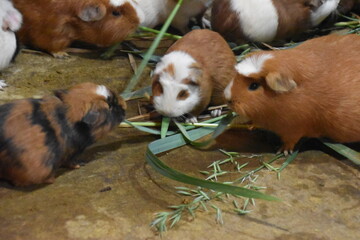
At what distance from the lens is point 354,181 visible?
2.42 m

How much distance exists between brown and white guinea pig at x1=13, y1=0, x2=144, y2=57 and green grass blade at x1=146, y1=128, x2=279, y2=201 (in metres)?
0.99

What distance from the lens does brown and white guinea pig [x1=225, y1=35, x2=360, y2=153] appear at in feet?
7.86

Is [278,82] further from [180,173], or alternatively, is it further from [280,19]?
[280,19]

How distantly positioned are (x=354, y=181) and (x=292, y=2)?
5.19 feet

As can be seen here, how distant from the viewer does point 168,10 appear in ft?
12.1

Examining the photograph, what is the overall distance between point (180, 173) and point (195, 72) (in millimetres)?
753

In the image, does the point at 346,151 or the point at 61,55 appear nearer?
the point at 346,151

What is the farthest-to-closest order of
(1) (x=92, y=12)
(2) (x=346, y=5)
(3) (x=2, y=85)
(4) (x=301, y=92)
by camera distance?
(2) (x=346, y=5) < (1) (x=92, y=12) < (3) (x=2, y=85) < (4) (x=301, y=92)

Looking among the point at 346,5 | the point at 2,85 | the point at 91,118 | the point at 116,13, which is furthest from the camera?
the point at 346,5

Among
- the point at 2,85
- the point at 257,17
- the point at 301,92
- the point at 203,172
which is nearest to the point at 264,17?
the point at 257,17

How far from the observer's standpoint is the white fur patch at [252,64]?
2.40 m

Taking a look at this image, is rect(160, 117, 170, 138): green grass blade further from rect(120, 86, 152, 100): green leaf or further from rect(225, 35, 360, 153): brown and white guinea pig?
rect(225, 35, 360, 153): brown and white guinea pig

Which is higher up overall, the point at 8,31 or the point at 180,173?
the point at 8,31

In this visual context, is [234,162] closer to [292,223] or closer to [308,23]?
[292,223]
